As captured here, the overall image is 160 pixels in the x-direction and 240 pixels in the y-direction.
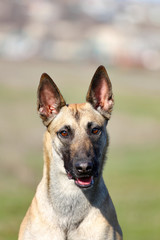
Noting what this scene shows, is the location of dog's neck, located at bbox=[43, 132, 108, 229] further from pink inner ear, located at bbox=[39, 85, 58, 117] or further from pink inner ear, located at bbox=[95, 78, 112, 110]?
pink inner ear, located at bbox=[95, 78, 112, 110]

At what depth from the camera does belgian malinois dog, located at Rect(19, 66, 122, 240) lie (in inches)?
266

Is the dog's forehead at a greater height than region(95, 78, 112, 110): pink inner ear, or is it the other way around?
region(95, 78, 112, 110): pink inner ear

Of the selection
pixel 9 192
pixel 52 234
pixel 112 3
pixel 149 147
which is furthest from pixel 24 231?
pixel 112 3

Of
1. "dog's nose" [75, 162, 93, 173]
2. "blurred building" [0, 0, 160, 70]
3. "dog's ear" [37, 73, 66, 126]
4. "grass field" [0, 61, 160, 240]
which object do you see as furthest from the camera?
"blurred building" [0, 0, 160, 70]

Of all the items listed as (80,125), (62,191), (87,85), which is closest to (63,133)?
(80,125)

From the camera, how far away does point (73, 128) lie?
697 centimetres

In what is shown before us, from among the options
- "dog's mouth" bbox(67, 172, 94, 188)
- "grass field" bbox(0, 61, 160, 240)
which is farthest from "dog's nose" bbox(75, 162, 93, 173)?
"grass field" bbox(0, 61, 160, 240)

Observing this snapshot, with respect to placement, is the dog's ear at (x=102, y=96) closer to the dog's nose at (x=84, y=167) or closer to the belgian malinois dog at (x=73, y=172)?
the belgian malinois dog at (x=73, y=172)

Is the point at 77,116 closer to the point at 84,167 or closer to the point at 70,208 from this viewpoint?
the point at 84,167

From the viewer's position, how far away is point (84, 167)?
6.54 metres

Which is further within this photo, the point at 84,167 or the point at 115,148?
the point at 115,148

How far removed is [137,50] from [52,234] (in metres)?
62.1

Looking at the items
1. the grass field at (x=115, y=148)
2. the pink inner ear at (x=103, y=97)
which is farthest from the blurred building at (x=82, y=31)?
the pink inner ear at (x=103, y=97)

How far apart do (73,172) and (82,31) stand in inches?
3315
